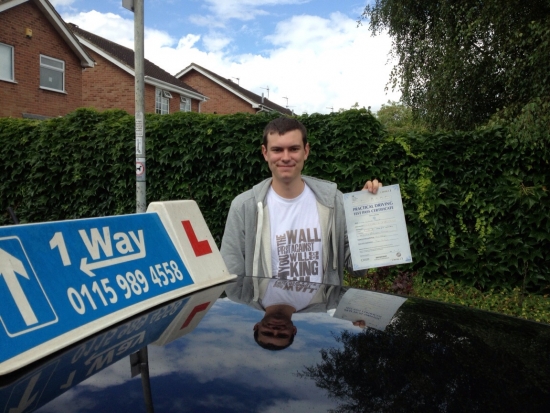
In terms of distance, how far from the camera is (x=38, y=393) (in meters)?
0.85

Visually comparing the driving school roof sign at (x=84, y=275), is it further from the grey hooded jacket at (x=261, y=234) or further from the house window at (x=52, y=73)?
the house window at (x=52, y=73)

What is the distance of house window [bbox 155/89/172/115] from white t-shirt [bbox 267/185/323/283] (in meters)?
25.2

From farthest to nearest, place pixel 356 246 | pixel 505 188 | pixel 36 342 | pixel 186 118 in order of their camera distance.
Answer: pixel 186 118 < pixel 505 188 < pixel 356 246 < pixel 36 342

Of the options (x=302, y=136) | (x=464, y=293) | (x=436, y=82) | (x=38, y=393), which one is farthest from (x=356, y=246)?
(x=436, y=82)

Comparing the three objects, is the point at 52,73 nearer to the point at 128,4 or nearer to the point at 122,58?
the point at 122,58

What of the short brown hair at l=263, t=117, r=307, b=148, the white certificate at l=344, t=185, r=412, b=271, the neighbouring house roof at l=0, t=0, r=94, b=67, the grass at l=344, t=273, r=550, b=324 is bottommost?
the grass at l=344, t=273, r=550, b=324

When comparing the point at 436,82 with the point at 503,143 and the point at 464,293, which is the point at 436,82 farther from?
the point at 464,293

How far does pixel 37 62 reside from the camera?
59.8 ft

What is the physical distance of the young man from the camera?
2.66 meters

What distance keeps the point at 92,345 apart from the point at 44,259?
239 millimetres

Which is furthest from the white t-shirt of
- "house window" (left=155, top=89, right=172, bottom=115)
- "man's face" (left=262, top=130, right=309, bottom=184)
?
"house window" (left=155, top=89, right=172, bottom=115)

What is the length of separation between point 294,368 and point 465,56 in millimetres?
10922

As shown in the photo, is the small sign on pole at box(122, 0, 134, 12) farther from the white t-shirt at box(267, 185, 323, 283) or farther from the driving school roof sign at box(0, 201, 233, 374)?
the driving school roof sign at box(0, 201, 233, 374)

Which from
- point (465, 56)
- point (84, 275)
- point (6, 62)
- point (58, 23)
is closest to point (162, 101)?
point (58, 23)
